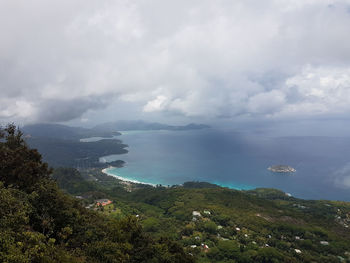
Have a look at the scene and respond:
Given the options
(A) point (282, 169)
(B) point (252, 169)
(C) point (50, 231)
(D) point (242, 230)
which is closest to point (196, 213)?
(D) point (242, 230)

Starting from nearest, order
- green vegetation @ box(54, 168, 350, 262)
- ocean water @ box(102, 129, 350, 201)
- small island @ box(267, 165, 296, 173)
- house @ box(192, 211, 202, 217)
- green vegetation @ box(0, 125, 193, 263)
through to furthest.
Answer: green vegetation @ box(0, 125, 193, 263) → green vegetation @ box(54, 168, 350, 262) → house @ box(192, 211, 202, 217) → ocean water @ box(102, 129, 350, 201) → small island @ box(267, 165, 296, 173)

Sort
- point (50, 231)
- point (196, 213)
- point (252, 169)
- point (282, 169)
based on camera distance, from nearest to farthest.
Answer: point (50, 231), point (196, 213), point (282, 169), point (252, 169)

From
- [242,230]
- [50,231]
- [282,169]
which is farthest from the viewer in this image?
[282,169]

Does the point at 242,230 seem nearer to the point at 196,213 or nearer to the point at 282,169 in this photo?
the point at 196,213

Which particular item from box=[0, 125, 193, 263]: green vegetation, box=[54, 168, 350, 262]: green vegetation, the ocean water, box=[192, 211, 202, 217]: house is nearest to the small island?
the ocean water

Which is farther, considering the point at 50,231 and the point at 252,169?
the point at 252,169

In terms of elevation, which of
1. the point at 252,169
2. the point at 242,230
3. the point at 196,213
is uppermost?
the point at 196,213

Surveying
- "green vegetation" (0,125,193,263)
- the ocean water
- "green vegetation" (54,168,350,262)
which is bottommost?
the ocean water

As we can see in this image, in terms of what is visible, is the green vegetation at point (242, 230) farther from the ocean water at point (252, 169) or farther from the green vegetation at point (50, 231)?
the ocean water at point (252, 169)

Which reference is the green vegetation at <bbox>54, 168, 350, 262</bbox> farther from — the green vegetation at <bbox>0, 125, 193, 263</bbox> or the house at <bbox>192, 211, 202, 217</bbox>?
the green vegetation at <bbox>0, 125, 193, 263</bbox>
